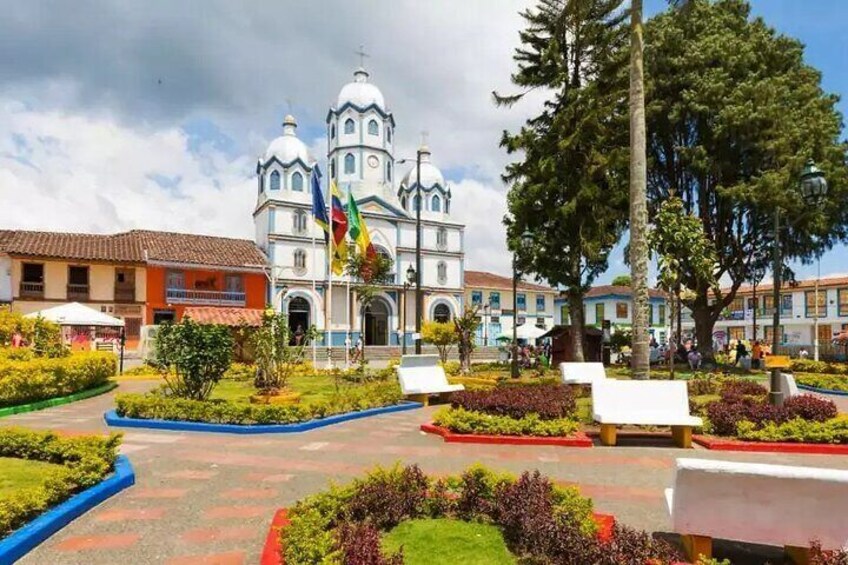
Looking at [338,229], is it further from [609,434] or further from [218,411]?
[609,434]

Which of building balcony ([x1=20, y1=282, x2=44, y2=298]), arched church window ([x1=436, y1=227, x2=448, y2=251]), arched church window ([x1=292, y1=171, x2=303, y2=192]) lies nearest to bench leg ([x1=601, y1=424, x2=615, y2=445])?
building balcony ([x1=20, y1=282, x2=44, y2=298])

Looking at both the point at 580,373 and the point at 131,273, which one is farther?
the point at 131,273

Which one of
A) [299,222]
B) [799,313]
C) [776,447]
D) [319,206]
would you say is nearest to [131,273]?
[299,222]

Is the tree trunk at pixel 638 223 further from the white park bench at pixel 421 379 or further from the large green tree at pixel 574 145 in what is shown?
the large green tree at pixel 574 145

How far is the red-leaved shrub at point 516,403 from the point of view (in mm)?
9633

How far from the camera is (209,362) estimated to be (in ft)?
38.7

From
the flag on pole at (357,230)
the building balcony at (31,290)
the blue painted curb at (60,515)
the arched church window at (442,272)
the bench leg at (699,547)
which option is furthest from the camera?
the arched church window at (442,272)

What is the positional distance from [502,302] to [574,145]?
3861cm

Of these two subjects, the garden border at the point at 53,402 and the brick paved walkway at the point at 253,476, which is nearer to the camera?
the brick paved walkway at the point at 253,476

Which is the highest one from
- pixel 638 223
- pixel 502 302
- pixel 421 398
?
pixel 638 223

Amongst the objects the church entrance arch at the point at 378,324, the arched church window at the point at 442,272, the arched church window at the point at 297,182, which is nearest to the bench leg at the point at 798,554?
the church entrance arch at the point at 378,324

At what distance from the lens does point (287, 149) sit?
1779 inches

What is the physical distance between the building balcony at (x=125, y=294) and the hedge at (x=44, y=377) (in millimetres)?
22443

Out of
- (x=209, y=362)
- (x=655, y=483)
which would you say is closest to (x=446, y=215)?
(x=209, y=362)
